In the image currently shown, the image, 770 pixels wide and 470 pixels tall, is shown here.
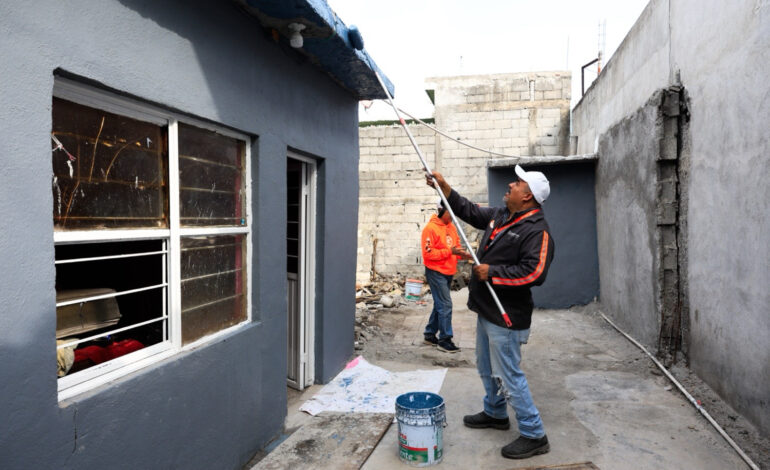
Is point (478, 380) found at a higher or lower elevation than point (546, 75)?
lower

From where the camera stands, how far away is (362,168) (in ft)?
39.5

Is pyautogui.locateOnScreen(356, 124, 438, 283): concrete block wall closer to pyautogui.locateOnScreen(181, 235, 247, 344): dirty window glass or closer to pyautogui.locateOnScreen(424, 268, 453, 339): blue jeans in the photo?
pyautogui.locateOnScreen(424, 268, 453, 339): blue jeans

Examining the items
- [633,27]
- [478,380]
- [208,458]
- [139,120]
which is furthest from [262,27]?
[633,27]

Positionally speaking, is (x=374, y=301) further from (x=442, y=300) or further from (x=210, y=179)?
(x=210, y=179)

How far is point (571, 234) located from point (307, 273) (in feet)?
17.3

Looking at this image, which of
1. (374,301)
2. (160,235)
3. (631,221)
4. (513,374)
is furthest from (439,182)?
(374,301)

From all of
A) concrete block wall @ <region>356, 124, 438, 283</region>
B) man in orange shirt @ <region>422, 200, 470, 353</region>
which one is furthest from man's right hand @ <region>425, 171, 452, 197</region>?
concrete block wall @ <region>356, 124, 438, 283</region>

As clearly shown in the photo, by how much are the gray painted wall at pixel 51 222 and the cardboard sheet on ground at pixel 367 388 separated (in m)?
0.57

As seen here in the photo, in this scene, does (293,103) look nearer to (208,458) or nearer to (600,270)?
(208,458)

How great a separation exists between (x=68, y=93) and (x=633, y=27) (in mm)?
6956

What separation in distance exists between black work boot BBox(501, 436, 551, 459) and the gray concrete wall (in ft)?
5.04

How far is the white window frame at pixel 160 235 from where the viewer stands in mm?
2305

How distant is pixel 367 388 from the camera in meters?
5.00

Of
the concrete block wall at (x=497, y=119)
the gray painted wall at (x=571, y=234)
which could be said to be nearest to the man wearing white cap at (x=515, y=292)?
the gray painted wall at (x=571, y=234)
